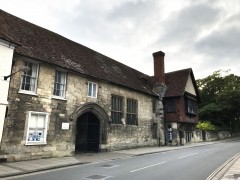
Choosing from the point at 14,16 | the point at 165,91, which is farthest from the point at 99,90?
the point at 165,91

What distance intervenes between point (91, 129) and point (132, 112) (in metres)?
5.31

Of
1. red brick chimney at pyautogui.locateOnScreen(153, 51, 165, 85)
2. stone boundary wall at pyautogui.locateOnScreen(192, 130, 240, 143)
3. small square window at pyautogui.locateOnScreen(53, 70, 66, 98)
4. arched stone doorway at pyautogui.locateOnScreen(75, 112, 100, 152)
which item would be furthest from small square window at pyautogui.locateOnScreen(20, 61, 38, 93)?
stone boundary wall at pyautogui.locateOnScreen(192, 130, 240, 143)

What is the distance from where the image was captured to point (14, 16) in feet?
57.6

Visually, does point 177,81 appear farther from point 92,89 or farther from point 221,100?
point 221,100

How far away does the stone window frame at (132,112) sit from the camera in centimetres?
2285

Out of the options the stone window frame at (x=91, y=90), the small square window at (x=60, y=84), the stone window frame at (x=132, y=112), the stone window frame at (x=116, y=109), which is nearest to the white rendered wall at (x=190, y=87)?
the stone window frame at (x=132, y=112)

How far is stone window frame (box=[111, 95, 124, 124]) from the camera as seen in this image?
68.5 ft

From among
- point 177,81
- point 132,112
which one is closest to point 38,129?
point 132,112

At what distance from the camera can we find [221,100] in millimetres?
47656

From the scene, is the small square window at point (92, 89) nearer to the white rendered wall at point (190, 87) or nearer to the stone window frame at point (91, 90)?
the stone window frame at point (91, 90)

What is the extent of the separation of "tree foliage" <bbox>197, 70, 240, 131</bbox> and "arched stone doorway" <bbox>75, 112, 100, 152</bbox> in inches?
1319

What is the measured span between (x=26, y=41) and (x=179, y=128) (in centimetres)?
2157

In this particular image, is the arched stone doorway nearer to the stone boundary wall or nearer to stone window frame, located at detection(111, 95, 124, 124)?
stone window frame, located at detection(111, 95, 124, 124)

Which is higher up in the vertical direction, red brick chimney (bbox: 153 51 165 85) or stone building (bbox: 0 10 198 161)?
red brick chimney (bbox: 153 51 165 85)
